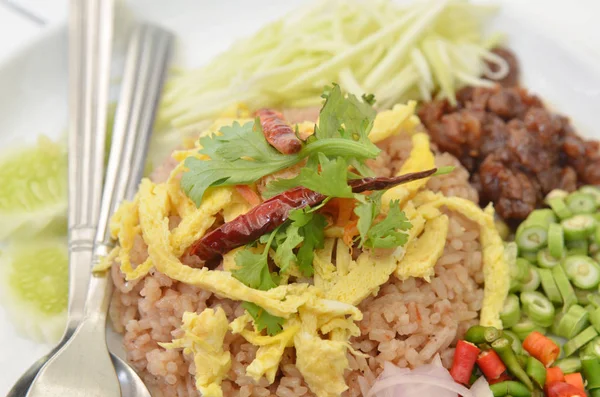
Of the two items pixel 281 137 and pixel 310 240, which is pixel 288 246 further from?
pixel 281 137

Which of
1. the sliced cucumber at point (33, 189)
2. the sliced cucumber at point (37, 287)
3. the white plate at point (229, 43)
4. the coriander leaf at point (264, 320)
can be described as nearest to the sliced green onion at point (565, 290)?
the white plate at point (229, 43)

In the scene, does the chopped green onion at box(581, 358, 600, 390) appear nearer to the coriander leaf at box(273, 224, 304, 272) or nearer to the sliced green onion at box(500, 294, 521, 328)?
the sliced green onion at box(500, 294, 521, 328)

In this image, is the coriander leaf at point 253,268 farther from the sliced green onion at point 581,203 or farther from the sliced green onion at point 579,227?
the sliced green onion at point 581,203

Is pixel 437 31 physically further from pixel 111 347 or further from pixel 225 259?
pixel 111 347

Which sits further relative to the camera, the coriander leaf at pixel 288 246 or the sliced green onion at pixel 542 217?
the sliced green onion at pixel 542 217

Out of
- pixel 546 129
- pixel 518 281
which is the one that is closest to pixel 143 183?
pixel 518 281

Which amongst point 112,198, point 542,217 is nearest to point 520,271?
point 542,217

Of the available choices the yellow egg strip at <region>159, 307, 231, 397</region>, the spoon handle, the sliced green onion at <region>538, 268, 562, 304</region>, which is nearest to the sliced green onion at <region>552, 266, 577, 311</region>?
the sliced green onion at <region>538, 268, 562, 304</region>
